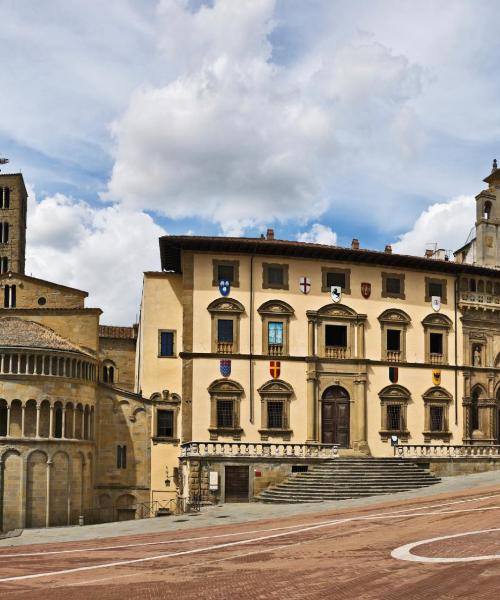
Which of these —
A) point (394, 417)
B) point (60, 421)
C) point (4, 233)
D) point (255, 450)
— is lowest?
point (255, 450)

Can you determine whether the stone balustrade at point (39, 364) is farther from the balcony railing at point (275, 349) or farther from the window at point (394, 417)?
the window at point (394, 417)

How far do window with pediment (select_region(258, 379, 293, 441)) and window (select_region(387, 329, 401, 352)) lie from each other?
7.61m

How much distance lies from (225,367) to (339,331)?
8.13 meters

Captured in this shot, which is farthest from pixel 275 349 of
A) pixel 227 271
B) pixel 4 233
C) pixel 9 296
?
pixel 4 233

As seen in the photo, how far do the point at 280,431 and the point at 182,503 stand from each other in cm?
779

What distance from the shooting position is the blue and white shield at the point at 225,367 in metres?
50.3

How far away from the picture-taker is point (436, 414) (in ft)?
178

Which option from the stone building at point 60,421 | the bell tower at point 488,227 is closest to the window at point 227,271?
the stone building at point 60,421

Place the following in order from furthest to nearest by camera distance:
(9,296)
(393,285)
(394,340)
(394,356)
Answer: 1. (9,296)
2. (393,285)
3. (394,340)
4. (394,356)

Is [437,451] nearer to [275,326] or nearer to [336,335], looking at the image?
[336,335]

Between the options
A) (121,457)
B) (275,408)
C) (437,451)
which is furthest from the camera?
(121,457)

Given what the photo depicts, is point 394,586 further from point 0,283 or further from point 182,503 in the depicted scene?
point 0,283

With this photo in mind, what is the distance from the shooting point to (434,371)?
178 ft

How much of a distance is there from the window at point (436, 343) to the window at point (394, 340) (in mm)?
2519
